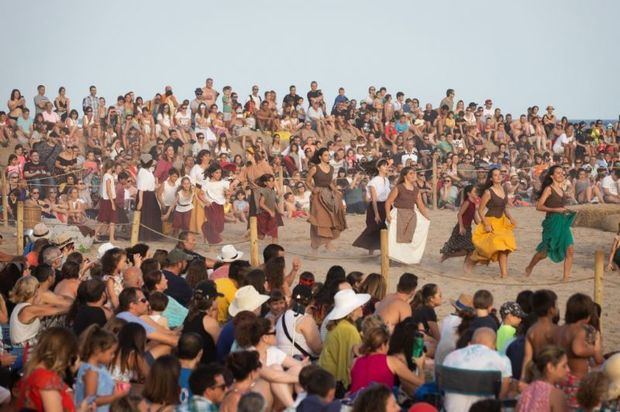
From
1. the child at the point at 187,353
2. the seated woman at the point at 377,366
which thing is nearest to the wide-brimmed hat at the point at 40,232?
the child at the point at 187,353

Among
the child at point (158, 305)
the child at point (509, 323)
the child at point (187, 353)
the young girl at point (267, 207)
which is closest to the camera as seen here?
the child at point (187, 353)

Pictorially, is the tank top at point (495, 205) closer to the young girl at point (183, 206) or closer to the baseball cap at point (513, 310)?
the young girl at point (183, 206)

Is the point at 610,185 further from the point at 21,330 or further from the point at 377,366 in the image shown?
the point at 377,366

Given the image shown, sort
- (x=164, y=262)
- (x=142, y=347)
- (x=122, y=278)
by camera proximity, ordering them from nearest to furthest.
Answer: (x=142, y=347)
(x=122, y=278)
(x=164, y=262)

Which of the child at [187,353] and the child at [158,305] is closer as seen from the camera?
the child at [187,353]

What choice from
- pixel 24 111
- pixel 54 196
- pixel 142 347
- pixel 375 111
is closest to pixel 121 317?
pixel 142 347

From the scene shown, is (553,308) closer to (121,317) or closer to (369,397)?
(369,397)

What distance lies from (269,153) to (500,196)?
1085 cm

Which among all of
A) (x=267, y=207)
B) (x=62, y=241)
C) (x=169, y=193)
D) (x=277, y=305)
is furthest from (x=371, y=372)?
(x=169, y=193)

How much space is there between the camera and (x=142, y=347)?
8883 millimetres

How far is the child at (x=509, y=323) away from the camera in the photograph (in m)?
9.82

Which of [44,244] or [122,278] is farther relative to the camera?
[44,244]

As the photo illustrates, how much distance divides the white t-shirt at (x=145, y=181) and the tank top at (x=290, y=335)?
34.3 feet

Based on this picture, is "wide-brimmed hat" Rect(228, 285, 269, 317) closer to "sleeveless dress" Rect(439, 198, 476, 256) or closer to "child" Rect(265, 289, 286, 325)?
"child" Rect(265, 289, 286, 325)
